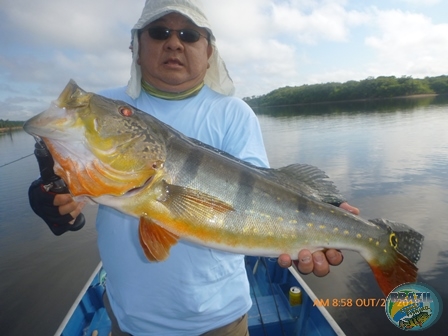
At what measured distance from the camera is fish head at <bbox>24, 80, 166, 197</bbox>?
226 cm

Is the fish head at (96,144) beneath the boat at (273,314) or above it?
above

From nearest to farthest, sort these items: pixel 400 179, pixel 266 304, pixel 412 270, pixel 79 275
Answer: pixel 412 270, pixel 266 304, pixel 79 275, pixel 400 179

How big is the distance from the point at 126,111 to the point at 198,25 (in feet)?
4.13

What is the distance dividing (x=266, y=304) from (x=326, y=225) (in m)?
4.17

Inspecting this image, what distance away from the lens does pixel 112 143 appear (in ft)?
7.97

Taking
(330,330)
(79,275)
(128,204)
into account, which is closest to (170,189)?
(128,204)

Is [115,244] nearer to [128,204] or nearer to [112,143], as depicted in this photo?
[128,204]

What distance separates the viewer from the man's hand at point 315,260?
2.78 metres

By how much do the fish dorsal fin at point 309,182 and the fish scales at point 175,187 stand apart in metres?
0.05

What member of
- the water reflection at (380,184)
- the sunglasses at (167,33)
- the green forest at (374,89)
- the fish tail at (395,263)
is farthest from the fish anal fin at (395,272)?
the green forest at (374,89)

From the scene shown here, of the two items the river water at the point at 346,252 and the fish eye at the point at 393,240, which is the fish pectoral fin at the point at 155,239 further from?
the river water at the point at 346,252

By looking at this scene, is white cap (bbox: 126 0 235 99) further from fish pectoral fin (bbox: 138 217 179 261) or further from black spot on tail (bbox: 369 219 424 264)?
black spot on tail (bbox: 369 219 424 264)

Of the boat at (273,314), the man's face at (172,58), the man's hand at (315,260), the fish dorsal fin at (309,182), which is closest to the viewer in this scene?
the man's hand at (315,260)

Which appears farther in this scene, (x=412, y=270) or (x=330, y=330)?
(x=330, y=330)
